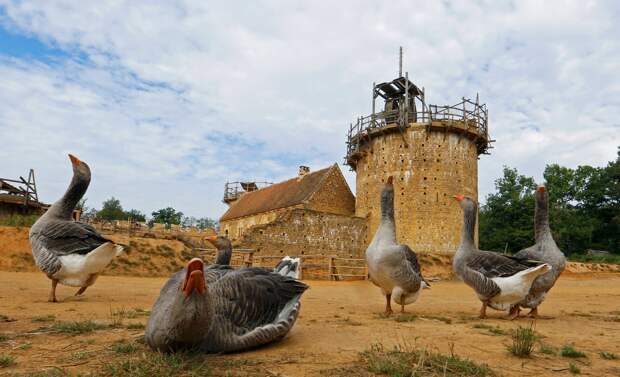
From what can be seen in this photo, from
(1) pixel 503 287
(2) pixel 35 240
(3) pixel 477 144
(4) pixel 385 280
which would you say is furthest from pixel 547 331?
(3) pixel 477 144

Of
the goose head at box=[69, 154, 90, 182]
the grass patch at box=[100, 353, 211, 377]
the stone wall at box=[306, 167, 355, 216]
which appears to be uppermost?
the stone wall at box=[306, 167, 355, 216]

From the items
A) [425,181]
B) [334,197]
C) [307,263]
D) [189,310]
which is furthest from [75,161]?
[334,197]

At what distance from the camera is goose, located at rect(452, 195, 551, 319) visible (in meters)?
6.93

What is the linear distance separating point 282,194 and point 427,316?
27725mm

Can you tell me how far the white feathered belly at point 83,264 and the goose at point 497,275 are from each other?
251 inches

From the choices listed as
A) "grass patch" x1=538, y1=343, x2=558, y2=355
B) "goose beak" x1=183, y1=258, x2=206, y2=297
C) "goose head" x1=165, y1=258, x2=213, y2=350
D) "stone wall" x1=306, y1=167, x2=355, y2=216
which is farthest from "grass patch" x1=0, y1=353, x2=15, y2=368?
"stone wall" x1=306, y1=167, x2=355, y2=216

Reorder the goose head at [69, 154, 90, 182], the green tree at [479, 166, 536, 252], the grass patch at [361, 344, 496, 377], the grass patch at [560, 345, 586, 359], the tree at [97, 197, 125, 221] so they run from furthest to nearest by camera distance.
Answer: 1. the tree at [97, 197, 125, 221]
2. the green tree at [479, 166, 536, 252]
3. the goose head at [69, 154, 90, 182]
4. the grass patch at [560, 345, 586, 359]
5. the grass patch at [361, 344, 496, 377]

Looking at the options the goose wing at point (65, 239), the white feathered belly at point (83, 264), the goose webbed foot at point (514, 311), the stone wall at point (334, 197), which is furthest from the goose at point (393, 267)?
the stone wall at point (334, 197)

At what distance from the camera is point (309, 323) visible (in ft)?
20.2

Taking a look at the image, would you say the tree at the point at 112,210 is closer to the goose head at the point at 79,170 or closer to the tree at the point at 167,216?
the tree at the point at 167,216

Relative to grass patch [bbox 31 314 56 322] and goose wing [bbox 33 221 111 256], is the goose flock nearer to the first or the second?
goose wing [bbox 33 221 111 256]

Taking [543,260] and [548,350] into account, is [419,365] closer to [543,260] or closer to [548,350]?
[548,350]

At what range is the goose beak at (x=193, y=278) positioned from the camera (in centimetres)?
327

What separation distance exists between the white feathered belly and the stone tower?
20.4m
